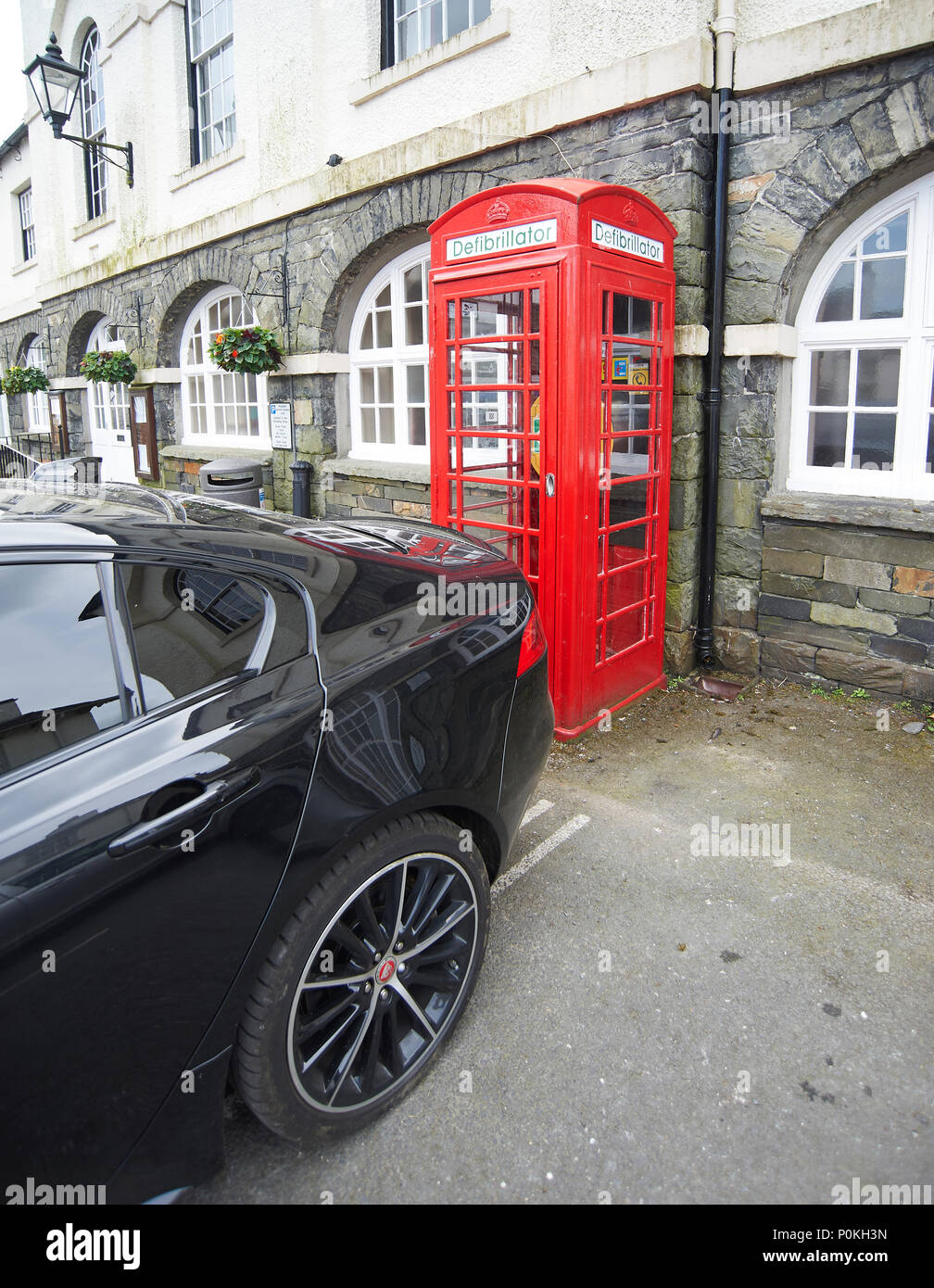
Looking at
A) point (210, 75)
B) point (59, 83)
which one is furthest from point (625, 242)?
point (59, 83)

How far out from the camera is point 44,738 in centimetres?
194

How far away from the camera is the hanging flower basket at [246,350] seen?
917 cm

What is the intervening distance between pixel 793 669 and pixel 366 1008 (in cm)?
440

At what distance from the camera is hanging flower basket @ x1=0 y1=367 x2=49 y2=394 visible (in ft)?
53.6

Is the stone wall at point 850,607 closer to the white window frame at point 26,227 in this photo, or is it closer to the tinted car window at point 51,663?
the tinted car window at point 51,663

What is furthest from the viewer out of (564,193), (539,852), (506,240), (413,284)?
(413,284)

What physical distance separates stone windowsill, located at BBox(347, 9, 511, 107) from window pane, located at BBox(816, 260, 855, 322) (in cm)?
328

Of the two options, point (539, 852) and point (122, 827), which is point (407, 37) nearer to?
point (539, 852)

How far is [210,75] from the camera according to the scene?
35.7 feet

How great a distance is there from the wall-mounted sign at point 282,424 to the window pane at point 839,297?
19.1 feet

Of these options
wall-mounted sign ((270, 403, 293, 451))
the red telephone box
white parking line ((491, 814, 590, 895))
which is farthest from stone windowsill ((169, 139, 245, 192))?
white parking line ((491, 814, 590, 895))

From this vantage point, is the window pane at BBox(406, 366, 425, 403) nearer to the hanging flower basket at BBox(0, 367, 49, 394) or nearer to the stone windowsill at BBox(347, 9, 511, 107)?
the stone windowsill at BBox(347, 9, 511, 107)

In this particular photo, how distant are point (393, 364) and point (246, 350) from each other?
1690 mm

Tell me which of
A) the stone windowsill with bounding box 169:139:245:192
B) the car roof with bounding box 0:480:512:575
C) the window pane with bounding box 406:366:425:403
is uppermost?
the stone windowsill with bounding box 169:139:245:192
